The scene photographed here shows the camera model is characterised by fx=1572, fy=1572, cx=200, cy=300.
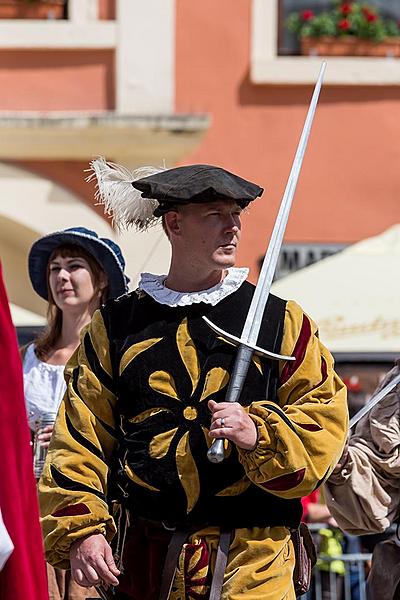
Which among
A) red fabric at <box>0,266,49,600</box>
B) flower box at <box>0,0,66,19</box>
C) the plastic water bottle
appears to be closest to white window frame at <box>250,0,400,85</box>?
flower box at <box>0,0,66,19</box>

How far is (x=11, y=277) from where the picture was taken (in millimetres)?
11688

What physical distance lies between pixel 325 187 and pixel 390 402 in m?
6.91

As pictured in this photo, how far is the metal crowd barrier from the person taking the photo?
7.22 metres

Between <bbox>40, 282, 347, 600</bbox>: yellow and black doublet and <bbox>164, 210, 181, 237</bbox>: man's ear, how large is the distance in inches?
8.1

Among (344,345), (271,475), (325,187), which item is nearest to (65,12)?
(325,187)

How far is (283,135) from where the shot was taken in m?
11.3

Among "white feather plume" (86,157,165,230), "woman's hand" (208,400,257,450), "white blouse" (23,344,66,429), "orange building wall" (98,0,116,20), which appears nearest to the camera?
"woman's hand" (208,400,257,450)

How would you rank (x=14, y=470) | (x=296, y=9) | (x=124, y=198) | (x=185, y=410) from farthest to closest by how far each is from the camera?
(x=296, y=9), (x=124, y=198), (x=185, y=410), (x=14, y=470)

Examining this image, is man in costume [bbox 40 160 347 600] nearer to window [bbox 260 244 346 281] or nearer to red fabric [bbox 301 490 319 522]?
red fabric [bbox 301 490 319 522]

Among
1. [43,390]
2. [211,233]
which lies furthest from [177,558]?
[43,390]

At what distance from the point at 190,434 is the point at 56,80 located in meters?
7.40

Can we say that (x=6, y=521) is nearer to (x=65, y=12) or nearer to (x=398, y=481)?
(x=398, y=481)

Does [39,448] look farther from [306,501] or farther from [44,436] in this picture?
[306,501]

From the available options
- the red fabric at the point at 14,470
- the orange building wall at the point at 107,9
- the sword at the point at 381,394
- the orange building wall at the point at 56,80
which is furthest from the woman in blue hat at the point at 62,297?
the orange building wall at the point at 107,9
